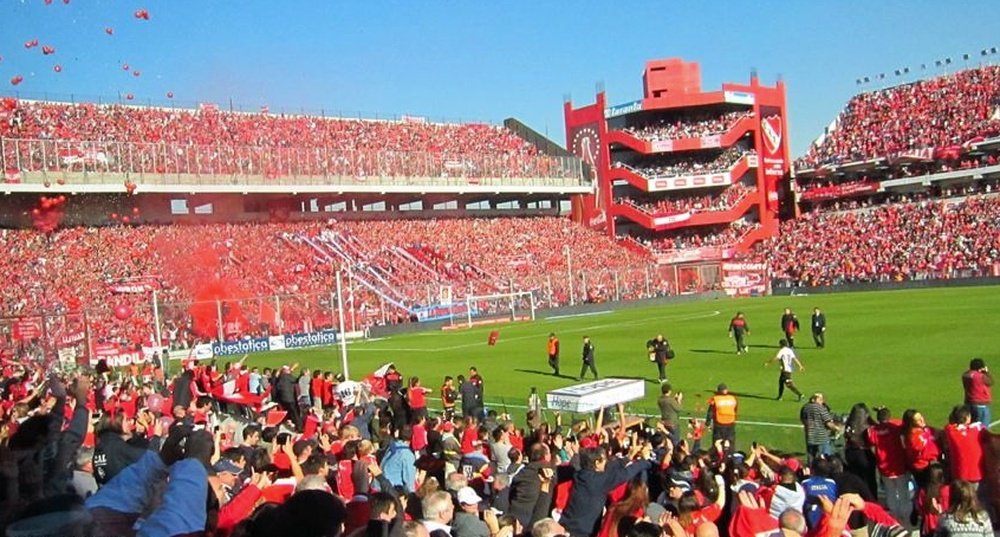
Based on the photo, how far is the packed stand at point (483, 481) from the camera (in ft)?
17.1

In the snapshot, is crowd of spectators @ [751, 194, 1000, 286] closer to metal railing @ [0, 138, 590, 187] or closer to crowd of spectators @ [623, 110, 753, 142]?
crowd of spectators @ [623, 110, 753, 142]

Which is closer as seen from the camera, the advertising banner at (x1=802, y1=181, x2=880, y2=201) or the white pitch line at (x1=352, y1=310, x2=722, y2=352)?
the white pitch line at (x1=352, y1=310, x2=722, y2=352)

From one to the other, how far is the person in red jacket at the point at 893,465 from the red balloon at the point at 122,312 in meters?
34.0

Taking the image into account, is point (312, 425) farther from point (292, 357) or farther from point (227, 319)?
point (227, 319)

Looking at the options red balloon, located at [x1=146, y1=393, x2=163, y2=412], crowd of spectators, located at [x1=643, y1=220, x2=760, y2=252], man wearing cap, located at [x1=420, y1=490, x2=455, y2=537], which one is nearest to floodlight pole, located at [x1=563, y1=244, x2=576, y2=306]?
crowd of spectators, located at [x1=643, y1=220, x2=760, y2=252]

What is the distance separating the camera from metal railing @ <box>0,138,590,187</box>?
1983 inches

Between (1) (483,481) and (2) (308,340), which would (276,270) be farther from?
(1) (483,481)

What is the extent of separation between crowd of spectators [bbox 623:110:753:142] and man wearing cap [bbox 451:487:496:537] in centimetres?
7265

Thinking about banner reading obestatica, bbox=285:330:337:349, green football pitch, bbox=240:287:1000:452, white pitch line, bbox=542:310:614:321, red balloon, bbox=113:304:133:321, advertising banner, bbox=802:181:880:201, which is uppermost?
advertising banner, bbox=802:181:880:201

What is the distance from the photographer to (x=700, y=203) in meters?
77.7

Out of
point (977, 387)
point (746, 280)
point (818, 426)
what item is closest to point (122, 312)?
point (818, 426)

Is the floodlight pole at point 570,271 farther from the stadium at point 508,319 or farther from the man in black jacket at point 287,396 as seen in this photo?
the man in black jacket at point 287,396

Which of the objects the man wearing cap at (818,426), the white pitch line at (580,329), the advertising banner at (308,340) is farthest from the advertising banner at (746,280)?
the man wearing cap at (818,426)

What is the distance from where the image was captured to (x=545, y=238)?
7125 centimetres
